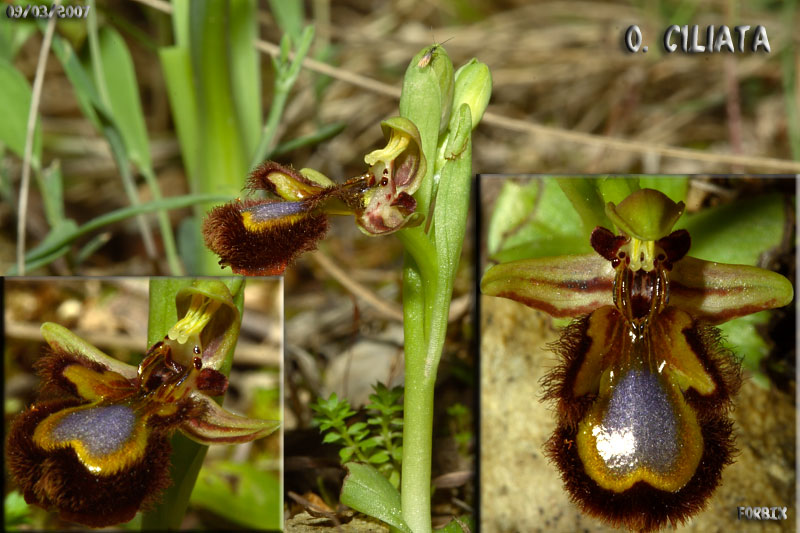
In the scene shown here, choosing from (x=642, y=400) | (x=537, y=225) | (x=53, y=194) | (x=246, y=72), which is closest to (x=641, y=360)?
(x=642, y=400)

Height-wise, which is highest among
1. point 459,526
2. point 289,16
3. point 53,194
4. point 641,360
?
point 289,16

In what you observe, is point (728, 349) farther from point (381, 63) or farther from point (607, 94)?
point (381, 63)

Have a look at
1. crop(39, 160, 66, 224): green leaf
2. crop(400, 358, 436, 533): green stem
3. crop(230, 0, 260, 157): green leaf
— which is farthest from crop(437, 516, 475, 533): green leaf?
crop(39, 160, 66, 224): green leaf

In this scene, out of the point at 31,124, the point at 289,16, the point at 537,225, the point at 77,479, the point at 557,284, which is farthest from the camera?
the point at 289,16

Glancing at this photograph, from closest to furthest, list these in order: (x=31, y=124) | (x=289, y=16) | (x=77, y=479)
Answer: (x=77, y=479), (x=31, y=124), (x=289, y=16)

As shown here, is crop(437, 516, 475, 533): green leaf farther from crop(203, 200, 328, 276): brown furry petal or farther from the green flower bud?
the green flower bud

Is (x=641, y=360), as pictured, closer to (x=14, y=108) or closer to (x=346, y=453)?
(x=346, y=453)

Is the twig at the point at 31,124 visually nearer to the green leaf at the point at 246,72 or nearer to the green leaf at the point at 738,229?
the green leaf at the point at 246,72
